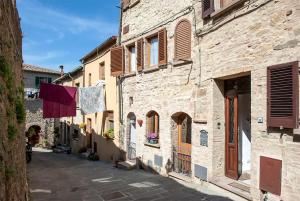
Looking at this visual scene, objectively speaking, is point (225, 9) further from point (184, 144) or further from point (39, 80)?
point (39, 80)

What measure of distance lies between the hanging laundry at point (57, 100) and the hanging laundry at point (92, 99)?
52cm

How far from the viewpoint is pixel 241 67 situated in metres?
7.85

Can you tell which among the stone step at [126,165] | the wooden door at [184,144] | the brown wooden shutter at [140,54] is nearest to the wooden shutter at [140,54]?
the brown wooden shutter at [140,54]

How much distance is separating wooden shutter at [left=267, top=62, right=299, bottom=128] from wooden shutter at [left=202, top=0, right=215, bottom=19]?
9.48 ft

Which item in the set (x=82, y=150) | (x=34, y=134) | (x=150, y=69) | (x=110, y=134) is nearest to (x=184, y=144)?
(x=150, y=69)

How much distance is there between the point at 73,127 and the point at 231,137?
17.5 m

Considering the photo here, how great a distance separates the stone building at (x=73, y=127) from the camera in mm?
22438

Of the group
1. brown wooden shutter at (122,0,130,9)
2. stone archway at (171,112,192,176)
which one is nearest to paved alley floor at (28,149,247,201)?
stone archway at (171,112,192,176)

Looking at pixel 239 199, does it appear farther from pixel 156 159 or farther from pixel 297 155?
pixel 156 159

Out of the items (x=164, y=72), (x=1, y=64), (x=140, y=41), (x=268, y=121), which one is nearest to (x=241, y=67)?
(x=268, y=121)

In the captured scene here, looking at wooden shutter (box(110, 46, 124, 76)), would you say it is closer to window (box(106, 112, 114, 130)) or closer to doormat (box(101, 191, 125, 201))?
window (box(106, 112, 114, 130))

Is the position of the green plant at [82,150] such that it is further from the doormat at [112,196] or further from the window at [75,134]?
→ the doormat at [112,196]

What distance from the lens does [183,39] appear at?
10609 mm

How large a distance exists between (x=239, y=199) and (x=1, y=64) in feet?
20.2
